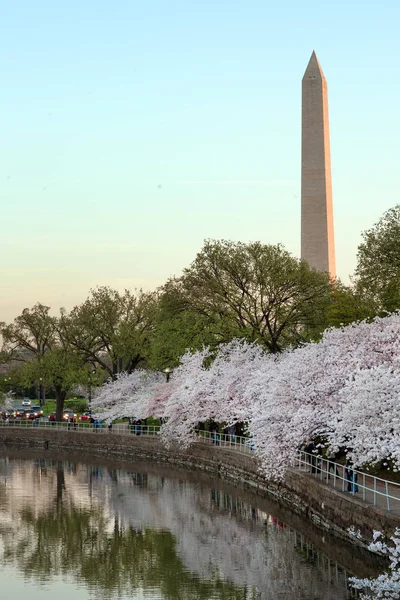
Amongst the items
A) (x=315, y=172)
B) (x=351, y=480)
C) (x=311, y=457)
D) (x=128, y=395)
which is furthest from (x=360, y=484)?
(x=128, y=395)

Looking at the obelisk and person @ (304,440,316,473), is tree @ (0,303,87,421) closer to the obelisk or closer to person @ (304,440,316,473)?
the obelisk

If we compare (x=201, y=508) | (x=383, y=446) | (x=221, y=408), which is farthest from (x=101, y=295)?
(x=383, y=446)

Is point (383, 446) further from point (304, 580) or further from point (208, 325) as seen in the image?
point (208, 325)

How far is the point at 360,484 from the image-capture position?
40.6m

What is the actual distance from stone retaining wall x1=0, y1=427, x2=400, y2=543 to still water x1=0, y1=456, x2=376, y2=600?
1.38 meters

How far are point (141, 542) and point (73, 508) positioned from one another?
11.2 metres

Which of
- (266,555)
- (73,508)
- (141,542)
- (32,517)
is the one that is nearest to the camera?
(266,555)

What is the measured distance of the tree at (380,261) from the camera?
2334 inches

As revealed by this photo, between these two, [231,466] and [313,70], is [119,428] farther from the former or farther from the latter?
[313,70]

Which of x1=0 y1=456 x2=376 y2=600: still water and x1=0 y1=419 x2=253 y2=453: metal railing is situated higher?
x1=0 y1=419 x2=253 y2=453: metal railing

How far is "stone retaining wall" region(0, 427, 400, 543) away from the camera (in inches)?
1411

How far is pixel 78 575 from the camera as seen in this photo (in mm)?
34406

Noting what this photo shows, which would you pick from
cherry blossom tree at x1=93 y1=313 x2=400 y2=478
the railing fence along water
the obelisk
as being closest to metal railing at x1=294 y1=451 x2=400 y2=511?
the railing fence along water

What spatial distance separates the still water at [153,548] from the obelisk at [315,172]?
2501 cm
